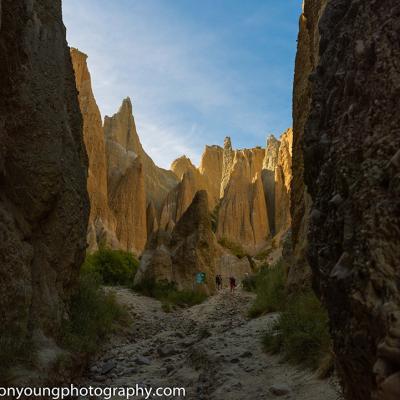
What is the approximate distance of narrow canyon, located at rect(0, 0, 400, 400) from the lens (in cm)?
298

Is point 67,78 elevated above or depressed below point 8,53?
above

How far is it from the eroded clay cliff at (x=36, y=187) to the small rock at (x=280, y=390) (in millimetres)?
2885

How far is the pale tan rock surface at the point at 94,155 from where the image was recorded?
39625mm

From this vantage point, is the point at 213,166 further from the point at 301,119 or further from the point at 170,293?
the point at 301,119

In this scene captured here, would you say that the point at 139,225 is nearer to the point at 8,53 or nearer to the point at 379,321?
the point at 8,53

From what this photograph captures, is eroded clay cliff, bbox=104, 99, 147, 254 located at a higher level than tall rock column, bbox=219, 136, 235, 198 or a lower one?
lower

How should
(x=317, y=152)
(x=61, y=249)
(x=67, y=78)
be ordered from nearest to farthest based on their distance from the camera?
(x=317, y=152) → (x=61, y=249) → (x=67, y=78)

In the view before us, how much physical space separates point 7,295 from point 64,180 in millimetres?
2804

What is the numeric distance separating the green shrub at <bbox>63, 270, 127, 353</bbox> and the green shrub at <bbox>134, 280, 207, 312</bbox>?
700 centimetres

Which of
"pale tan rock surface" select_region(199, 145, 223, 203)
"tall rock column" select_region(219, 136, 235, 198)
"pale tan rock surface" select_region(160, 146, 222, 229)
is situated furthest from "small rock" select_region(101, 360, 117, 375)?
"pale tan rock surface" select_region(199, 145, 223, 203)

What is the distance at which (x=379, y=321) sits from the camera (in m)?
2.64

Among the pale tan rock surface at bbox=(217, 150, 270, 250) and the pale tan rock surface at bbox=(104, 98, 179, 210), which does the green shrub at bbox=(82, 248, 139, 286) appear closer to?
the pale tan rock surface at bbox=(217, 150, 270, 250)

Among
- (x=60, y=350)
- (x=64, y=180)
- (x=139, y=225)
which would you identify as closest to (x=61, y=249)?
(x=64, y=180)

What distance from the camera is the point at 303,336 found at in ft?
21.6
